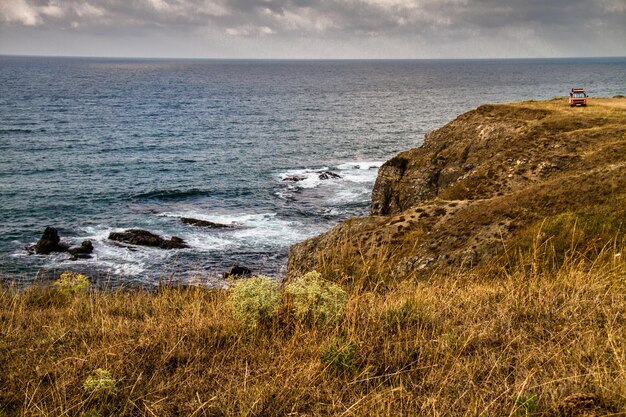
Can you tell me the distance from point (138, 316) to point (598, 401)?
6.62m

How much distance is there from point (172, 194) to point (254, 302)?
5513 cm

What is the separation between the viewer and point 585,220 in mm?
13906

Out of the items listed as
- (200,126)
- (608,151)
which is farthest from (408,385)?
(200,126)

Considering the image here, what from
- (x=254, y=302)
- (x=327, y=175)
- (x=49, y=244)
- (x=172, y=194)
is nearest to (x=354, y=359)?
(x=254, y=302)

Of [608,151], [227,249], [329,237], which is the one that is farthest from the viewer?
[227,249]

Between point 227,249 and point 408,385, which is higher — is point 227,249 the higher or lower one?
the lower one

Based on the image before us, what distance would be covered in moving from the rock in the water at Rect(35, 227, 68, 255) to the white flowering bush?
40.3 m

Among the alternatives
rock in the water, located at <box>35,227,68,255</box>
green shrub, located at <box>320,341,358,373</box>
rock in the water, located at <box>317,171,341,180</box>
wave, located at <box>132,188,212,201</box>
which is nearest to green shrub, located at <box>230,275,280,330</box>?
green shrub, located at <box>320,341,358,373</box>

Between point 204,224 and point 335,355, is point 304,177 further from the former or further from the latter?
point 335,355

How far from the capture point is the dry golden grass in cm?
480

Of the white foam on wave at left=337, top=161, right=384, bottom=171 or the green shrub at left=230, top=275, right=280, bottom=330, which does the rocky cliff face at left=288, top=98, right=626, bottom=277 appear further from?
the white foam on wave at left=337, top=161, right=384, bottom=171

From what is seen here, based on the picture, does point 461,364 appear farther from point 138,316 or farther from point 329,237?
point 329,237

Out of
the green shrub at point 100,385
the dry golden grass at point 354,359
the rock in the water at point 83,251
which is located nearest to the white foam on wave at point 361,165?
the rock in the water at point 83,251

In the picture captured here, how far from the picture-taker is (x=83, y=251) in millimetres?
41344
